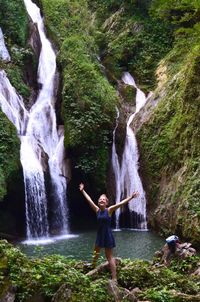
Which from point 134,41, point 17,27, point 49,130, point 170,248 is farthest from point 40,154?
point 134,41

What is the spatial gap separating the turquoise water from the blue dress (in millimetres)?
5212

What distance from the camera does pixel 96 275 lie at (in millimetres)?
7621

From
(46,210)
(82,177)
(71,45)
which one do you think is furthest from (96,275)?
(71,45)

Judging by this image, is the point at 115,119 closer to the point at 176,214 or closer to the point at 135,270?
the point at 176,214

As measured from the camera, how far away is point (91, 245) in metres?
15.4

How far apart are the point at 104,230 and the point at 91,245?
7.99 metres

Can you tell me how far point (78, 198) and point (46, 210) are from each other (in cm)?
251

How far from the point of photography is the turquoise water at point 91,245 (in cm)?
1389

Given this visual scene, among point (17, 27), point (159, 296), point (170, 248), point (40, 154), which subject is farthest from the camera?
point (17, 27)

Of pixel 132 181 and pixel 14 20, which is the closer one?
pixel 132 181

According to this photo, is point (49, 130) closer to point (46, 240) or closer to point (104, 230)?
point (46, 240)

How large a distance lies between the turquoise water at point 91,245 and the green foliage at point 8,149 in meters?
3.03

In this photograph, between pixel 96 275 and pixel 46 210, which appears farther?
pixel 46 210

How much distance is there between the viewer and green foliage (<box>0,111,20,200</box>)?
17.6 m
